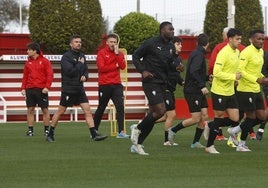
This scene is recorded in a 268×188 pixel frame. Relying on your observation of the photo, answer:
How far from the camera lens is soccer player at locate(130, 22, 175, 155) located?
51.1 ft

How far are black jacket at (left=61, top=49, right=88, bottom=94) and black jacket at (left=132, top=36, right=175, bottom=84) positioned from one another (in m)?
3.65

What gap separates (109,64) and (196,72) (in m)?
3.89

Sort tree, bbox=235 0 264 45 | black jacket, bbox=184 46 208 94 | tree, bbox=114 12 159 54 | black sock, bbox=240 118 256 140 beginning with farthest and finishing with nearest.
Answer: tree, bbox=235 0 264 45 < tree, bbox=114 12 159 54 < black jacket, bbox=184 46 208 94 < black sock, bbox=240 118 256 140

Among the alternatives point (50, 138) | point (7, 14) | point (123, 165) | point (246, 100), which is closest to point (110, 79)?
point (50, 138)

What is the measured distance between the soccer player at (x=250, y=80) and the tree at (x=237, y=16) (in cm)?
1873

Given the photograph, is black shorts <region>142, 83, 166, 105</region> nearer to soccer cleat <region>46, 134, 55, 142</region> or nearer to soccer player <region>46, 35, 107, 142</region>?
soccer player <region>46, 35, 107, 142</region>

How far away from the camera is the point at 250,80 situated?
16.2 meters

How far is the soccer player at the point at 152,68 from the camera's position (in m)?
15.6

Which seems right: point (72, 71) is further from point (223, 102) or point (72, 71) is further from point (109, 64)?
point (223, 102)

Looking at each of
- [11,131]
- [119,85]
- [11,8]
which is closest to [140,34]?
[11,131]

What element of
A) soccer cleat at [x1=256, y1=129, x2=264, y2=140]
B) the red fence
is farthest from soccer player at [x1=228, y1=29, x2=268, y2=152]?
the red fence

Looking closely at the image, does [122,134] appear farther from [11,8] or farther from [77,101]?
[11,8]

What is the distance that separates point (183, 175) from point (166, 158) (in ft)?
8.14

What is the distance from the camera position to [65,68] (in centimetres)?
1920
